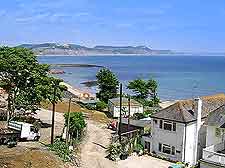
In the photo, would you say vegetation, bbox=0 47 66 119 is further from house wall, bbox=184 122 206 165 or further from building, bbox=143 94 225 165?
house wall, bbox=184 122 206 165

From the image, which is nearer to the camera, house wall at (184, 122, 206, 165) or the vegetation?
house wall at (184, 122, 206, 165)

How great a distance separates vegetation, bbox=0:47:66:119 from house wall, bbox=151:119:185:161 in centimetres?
1202

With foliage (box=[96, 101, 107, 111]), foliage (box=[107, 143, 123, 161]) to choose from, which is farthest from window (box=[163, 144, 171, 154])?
foliage (box=[96, 101, 107, 111])

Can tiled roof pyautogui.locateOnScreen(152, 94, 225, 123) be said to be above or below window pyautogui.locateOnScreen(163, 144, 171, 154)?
above

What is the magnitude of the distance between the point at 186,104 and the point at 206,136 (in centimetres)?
398

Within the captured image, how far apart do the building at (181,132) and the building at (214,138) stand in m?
1.93

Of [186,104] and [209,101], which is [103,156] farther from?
[209,101]

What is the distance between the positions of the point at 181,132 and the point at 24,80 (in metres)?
19.0

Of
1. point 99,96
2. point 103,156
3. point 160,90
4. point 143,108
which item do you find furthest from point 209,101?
point 160,90

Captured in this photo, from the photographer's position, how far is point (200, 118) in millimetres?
37062

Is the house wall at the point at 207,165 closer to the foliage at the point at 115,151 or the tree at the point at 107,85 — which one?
the foliage at the point at 115,151

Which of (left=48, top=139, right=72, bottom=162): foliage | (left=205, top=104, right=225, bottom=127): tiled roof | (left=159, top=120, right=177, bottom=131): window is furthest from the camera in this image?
(left=159, top=120, right=177, bottom=131): window

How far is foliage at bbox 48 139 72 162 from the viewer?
34.9 meters

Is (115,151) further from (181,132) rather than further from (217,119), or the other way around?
(217,119)
